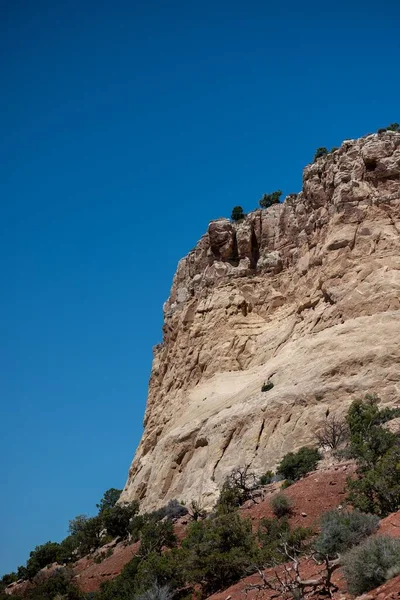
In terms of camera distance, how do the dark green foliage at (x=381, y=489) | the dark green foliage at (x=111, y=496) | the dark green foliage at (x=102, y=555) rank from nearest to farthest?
the dark green foliage at (x=381, y=489), the dark green foliage at (x=102, y=555), the dark green foliage at (x=111, y=496)

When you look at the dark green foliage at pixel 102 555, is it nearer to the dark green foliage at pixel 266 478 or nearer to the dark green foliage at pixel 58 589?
the dark green foliage at pixel 58 589

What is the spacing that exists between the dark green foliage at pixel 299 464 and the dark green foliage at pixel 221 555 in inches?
281

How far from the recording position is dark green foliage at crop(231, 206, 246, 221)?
5642cm

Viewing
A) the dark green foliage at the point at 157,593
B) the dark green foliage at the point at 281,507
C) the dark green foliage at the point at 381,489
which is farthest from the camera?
the dark green foliage at the point at 281,507

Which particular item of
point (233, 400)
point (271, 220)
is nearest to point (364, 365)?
point (233, 400)

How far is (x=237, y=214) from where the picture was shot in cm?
5747

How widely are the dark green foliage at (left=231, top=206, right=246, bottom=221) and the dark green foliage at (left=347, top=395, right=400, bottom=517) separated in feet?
111

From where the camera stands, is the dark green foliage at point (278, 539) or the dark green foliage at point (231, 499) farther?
the dark green foliage at point (231, 499)

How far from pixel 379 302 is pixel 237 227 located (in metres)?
20.7

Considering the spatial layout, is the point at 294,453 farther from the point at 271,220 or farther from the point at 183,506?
the point at 271,220

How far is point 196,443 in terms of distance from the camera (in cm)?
3591

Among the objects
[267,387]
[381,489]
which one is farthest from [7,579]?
[381,489]

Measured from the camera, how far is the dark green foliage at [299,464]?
24953 millimetres

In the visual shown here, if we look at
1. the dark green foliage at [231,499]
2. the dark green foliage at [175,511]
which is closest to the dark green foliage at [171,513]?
the dark green foliage at [175,511]
